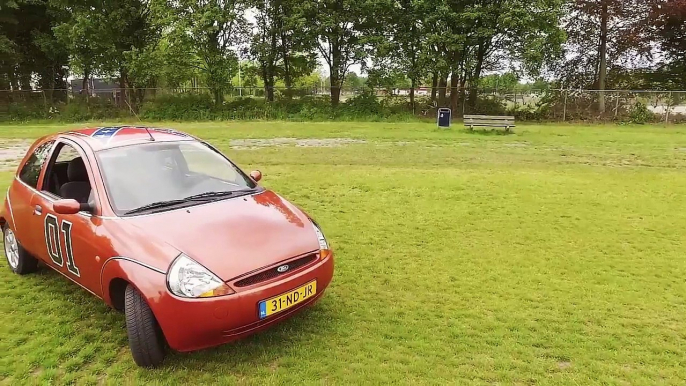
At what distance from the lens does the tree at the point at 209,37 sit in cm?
2483

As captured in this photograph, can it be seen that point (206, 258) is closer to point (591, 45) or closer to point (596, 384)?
point (596, 384)

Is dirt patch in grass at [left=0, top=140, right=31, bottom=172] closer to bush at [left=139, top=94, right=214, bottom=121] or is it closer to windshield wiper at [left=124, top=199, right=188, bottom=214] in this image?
windshield wiper at [left=124, top=199, right=188, bottom=214]

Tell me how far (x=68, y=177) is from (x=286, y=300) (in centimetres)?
250

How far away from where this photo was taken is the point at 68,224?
388cm

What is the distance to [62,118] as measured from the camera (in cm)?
2622

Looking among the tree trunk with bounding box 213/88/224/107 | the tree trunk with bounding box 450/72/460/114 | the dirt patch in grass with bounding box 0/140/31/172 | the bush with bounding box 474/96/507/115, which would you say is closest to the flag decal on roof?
the dirt patch in grass with bounding box 0/140/31/172

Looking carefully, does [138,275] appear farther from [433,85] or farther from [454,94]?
[433,85]

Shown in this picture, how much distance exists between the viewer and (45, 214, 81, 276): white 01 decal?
3.88 m

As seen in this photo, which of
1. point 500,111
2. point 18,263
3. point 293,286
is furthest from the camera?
point 500,111

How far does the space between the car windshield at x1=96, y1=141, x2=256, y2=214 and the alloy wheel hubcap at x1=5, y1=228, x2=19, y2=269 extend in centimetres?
173

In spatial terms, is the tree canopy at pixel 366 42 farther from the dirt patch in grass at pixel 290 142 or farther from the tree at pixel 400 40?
the dirt patch in grass at pixel 290 142

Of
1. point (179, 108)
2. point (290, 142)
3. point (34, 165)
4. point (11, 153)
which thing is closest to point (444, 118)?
point (290, 142)

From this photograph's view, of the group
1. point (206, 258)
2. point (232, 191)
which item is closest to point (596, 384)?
point (206, 258)

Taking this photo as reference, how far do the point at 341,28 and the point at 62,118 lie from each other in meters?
15.4
